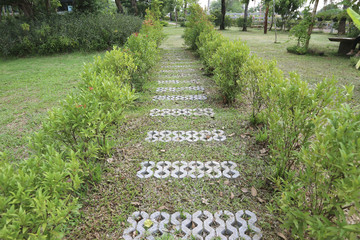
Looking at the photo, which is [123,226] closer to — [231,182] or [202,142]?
[231,182]

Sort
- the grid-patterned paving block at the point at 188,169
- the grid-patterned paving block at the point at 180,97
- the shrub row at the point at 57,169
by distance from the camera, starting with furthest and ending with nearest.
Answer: the grid-patterned paving block at the point at 180,97 < the grid-patterned paving block at the point at 188,169 < the shrub row at the point at 57,169

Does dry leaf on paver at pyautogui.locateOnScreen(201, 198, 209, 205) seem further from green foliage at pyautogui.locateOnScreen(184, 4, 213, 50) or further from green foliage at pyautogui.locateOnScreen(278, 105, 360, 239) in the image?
green foliage at pyautogui.locateOnScreen(184, 4, 213, 50)

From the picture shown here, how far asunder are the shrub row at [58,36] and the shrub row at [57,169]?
8.69 m

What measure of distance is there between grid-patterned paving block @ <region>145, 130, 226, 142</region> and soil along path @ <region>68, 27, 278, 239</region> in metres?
0.02

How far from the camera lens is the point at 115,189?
266 cm

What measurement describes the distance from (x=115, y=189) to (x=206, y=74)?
5548 millimetres

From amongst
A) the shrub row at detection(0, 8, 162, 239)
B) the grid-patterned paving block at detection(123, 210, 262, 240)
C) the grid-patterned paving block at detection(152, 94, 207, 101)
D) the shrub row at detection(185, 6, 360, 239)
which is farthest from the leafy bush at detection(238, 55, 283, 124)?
the shrub row at detection(0, 8, 162, 239)

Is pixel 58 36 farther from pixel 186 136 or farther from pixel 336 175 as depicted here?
pixel 336 175

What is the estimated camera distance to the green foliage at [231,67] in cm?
445

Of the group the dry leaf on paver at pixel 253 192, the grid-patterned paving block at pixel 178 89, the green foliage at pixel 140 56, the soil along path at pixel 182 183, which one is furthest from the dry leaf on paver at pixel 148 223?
the grid-patterned paving block at pixel 178 89

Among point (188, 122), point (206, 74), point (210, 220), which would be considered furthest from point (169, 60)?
point (210, 220)

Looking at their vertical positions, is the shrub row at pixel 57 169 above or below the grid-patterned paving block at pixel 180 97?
above

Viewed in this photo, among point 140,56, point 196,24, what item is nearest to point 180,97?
point 140,56

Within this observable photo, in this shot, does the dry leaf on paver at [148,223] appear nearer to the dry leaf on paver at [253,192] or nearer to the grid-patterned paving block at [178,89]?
the dry leaf on paver at [253,192]
